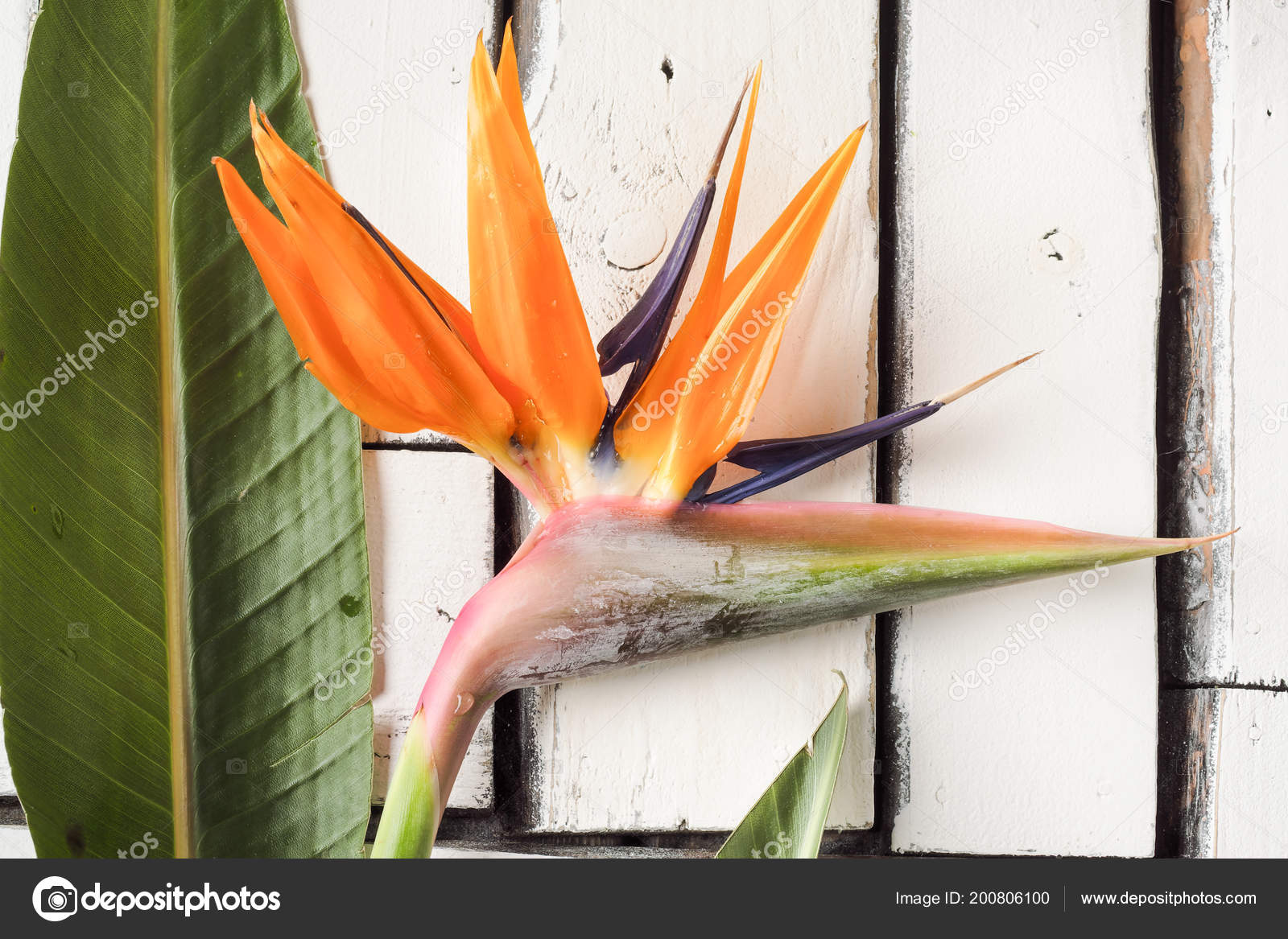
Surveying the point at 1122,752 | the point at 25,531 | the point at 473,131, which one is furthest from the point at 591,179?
the point at 1122,752

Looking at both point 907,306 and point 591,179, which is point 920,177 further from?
point 591,179

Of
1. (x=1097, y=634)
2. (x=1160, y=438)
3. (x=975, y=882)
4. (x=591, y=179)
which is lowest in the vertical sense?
(x=975, y=882)

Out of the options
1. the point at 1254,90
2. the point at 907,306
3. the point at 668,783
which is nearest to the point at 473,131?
the point at 907,306

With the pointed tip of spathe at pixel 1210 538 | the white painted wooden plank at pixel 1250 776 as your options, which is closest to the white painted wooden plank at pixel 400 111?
the pointed tip of spathe at pixel 1210 538

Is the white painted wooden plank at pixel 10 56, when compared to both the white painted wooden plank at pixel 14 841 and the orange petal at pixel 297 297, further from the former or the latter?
the orange petal at pixel 297 297

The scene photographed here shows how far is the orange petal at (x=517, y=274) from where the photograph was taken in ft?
1.23

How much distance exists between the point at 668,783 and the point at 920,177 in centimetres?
41

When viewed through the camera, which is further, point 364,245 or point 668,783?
point 668,783

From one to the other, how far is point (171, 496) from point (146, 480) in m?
0.02

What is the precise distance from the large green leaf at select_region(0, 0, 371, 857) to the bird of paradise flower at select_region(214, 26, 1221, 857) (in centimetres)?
7

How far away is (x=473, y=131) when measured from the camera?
1.26 ft

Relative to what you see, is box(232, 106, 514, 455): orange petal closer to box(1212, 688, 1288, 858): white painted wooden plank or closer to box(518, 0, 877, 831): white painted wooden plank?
box(518, 0, 877, 831): white painted wooden plank

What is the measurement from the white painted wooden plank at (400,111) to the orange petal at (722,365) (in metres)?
0.16

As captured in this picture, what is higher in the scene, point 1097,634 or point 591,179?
point 591,179
